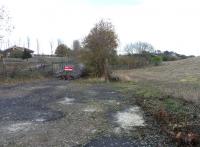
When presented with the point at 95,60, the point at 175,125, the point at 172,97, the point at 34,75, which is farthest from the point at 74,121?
the point at 95,60

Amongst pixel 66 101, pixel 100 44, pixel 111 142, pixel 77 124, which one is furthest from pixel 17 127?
pixel 100 44

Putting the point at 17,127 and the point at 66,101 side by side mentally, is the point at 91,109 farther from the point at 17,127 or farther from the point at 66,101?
the point at 17,127

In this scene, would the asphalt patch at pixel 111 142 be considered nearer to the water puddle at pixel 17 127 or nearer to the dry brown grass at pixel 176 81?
the water puddle at pixel 17 127

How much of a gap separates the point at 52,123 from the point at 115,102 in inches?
199

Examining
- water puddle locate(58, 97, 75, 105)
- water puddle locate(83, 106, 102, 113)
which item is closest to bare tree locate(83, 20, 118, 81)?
water puddle locate(58, 97, 75, 105)

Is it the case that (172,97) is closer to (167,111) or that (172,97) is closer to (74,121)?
(167,111)

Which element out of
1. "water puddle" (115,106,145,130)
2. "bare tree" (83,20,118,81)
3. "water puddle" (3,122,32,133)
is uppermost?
"bare tree" (83,20,118,81)

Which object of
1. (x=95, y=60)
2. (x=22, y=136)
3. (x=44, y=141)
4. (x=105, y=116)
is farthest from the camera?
(x=95, y=60)

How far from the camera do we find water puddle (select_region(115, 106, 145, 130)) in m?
9.63

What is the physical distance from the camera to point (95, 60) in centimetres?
3272

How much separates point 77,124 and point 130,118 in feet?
6.44

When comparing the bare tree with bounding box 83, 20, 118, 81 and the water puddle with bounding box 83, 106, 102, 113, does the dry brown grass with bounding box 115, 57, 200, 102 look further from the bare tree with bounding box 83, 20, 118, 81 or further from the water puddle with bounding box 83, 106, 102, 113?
the water puddle with bounding box 83, 106, 102, 113

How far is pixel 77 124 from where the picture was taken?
31.7 ft

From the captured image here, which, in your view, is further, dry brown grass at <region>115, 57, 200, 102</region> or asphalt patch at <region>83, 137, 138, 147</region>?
dry brown grass at <region>115, 57, 200, 102</region>
